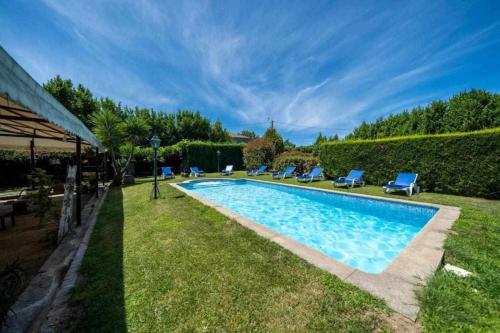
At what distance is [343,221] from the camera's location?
6781 mm

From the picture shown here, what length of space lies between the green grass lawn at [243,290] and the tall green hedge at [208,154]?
709 inches

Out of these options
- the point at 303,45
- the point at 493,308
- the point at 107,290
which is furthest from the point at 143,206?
the point at 303,45

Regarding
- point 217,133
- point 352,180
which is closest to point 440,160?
point 352,180

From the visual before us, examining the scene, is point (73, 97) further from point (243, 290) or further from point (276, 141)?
point (243, 290)

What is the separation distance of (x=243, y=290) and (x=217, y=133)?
1365 inches

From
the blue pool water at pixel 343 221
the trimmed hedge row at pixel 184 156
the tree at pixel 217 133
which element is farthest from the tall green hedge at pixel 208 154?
the blue pool water at pixel 343 221

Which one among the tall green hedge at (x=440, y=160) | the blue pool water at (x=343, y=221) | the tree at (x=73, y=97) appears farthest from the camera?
the tree at (x=73, y=97)

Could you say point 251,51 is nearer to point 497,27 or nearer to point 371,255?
point 497,27

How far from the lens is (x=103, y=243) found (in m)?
3.91

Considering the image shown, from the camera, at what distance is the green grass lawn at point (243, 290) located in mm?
1862

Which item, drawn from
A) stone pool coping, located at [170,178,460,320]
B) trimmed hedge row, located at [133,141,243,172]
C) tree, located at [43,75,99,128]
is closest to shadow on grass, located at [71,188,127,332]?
stone pool coping, located at [170,178,460,320]

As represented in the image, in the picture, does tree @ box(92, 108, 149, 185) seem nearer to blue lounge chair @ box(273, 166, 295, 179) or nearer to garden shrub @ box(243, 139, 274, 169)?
blue lounge chair @ box(273, 166, 295, 179)

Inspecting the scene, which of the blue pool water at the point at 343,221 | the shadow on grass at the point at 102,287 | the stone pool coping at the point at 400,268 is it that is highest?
the stone pool coping at the point at 400,268

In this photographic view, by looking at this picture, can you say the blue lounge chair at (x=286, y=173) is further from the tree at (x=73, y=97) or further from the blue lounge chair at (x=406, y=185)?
the tree at (x=73, y=97)
